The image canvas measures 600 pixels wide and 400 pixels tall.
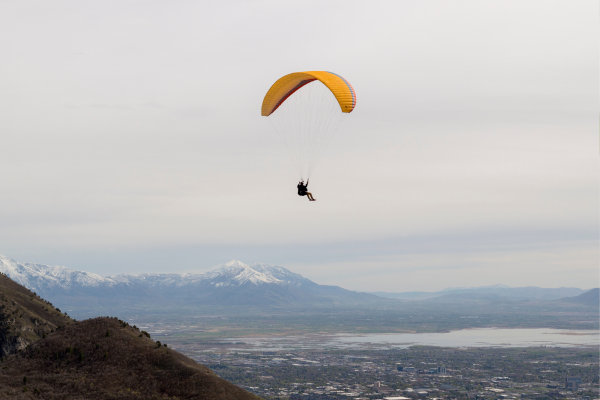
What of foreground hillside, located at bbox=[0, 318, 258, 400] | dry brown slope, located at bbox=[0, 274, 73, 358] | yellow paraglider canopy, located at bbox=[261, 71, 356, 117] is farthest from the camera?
dry brown slope, located at bbox=[0, 274, 73, 358]

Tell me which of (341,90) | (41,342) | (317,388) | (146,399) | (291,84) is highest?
(291,84)

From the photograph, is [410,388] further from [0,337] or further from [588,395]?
[0,337]

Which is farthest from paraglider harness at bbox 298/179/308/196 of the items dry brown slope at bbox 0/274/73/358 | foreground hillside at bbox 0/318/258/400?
dry brown slope at bbox 0/274/73/358

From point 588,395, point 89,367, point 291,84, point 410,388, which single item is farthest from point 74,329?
point 588,395

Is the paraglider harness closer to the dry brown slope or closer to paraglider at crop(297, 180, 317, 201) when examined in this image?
paraglider at crop(297, 180, 317, 201)

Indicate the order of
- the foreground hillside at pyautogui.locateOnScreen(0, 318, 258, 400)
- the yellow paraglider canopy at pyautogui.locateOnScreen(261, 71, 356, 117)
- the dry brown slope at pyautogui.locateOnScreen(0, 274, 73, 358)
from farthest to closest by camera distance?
1. the dry brown slope at pyautogui.locateOnScreen(0, 274, 73, 358)
2. the foreground hillside at pyautogui.locateOnScreen(0, 318, 258, 400)
3. the yellow paraglider canopy at pyautogui.locateOnScreen(261, 71, 356, 117)

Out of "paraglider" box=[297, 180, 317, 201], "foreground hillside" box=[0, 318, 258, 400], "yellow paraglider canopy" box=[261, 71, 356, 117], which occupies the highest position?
"yellow paraglider canopy" box=[261, 71, 356, 117]

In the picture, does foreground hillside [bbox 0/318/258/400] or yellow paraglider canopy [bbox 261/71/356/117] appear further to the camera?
foreground hillside [bbox 0/318/258/400]
